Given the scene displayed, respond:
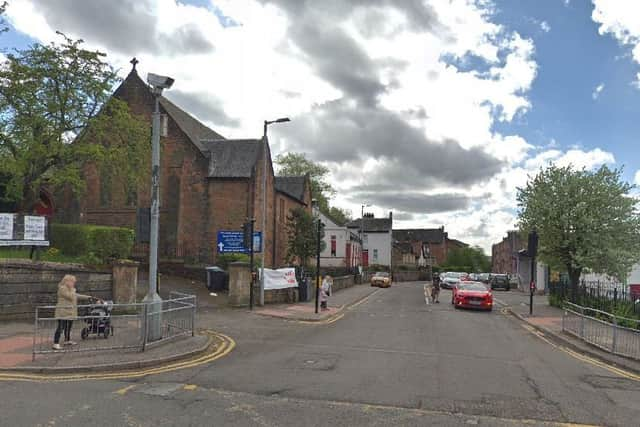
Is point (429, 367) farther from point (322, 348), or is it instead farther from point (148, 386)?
point (148, 386)

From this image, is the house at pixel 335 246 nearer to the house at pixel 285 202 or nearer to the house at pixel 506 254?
the house at pixel 285 202

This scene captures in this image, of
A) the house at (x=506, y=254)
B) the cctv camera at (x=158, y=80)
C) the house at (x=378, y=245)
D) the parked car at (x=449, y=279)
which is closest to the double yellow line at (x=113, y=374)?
the cctv camera at (x=158, y=80)

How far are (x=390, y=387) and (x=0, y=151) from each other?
2069cm

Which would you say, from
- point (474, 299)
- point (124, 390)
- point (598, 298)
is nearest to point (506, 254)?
point (474, 299)

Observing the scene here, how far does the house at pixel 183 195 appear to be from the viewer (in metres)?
34.5

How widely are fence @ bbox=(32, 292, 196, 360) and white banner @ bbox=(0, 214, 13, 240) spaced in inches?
247

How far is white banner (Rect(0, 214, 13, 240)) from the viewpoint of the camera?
1761 cm

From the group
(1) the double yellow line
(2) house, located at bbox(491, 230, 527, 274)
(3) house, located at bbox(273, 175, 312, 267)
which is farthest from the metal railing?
(2) house, located at bbox(491, 230, 527, 274)

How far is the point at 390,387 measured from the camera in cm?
858

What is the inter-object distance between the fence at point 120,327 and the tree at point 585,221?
18553 millimetres

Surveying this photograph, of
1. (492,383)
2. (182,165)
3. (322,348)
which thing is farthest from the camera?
(182,165)

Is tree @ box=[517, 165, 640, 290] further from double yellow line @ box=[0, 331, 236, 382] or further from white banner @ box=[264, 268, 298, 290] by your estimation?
double yellow line @ box=[0, 331, 236, 382]

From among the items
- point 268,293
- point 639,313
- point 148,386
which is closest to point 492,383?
point 148,386

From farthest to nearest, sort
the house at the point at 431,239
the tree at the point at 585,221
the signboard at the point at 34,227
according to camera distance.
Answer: the house at the point at 431,239 → the tree at the point at 585,221 → the signboard at the point at 34,227
